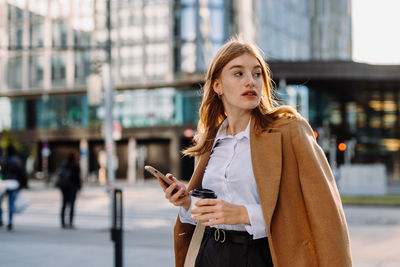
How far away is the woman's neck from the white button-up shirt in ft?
0.15

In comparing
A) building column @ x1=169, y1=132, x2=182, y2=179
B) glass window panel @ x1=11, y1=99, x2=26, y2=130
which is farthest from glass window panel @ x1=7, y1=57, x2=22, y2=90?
building column @ x1=169, y1=132, x2=182, y2=179

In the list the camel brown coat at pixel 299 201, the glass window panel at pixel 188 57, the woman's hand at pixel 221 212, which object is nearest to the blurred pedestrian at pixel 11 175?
the woman's hand at pixel 221 212

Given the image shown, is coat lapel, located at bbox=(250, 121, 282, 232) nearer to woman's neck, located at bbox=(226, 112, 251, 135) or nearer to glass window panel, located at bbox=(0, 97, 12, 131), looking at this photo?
woman's neck, located at bbox=(226, 112, 251, 135)

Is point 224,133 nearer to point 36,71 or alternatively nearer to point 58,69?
point 58,69

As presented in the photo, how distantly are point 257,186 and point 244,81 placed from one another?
1.75ft

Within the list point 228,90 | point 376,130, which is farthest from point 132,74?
point 228,90

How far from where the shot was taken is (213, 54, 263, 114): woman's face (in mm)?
2455

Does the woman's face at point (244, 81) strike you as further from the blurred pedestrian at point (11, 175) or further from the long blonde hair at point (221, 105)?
the blurred pedestrian at point (11, 175)

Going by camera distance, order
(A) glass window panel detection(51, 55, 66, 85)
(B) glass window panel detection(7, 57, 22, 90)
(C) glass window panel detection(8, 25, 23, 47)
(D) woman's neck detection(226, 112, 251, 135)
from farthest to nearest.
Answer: (C) glass window panel detection(8, 25, 23, 47) < (B) glass window panel detection(7, 57, 22, 90) < (A) glass window panel detection(51, 55, 66, 85) < (D) woman's neck detection(226, 112, 251, 135)

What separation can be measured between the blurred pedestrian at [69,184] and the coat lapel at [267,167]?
10657mm

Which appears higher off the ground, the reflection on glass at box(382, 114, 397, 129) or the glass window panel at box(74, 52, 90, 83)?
the glass window panel at box(74, 52, 90, 83)

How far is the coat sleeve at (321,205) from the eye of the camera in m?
2.06

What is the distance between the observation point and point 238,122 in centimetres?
260

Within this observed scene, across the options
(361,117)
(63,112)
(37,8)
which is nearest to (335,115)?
(361,117)
